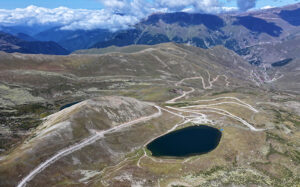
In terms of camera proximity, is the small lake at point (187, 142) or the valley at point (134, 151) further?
the small lake at point (187, 142)

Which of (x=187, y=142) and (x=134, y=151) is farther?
(x=187, y=142)

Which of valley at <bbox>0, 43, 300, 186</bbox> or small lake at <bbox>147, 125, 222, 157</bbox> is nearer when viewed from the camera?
valley at <bbox>0, 43, 300, 186</bbox>

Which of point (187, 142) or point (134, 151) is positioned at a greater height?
point (134, 151)

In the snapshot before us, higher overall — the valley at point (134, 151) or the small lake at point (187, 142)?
the valley at point (134, 151)

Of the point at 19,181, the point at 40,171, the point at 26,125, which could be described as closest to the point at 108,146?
the point at 40,171

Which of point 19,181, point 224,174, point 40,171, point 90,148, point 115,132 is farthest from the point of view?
point 115,132

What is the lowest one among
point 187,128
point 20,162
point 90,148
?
point 187,128

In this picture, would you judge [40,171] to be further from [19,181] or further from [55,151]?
[55,151]

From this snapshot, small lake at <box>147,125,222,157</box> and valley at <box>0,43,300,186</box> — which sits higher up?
valley at <box>0,43,300,186</box>
